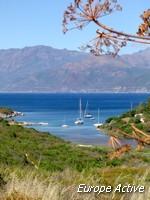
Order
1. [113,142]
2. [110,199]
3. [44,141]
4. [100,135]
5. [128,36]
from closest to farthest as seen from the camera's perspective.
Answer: [113,142]
[128,36]
[110,199]
[44,141]
[100,135]

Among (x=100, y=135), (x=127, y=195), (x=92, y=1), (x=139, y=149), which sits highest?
(x=92, y=1)

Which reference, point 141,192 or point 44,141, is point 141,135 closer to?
point 141,192

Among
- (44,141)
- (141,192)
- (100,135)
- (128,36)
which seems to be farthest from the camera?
(100,135)

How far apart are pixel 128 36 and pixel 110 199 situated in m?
3.69

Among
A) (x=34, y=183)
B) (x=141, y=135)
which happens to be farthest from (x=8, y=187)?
(x=141, y=135)

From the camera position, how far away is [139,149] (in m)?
3.65

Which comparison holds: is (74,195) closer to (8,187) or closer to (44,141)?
(8,187)

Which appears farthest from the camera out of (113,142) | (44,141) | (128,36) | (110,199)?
(44,141)

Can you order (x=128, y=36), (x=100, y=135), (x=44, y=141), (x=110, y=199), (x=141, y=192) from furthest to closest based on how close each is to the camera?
1. (x=100, y=135)
2. (x=44, y=141)
3. (x=110, y=199)
4. (x=141, y=192)
5. (x=128, y=36)

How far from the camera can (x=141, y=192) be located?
21.4ft

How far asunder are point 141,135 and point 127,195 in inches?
149

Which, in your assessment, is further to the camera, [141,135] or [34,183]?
[34,183]

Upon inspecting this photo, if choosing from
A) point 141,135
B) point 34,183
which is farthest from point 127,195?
point 141,135

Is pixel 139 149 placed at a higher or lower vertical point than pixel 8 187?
higher
